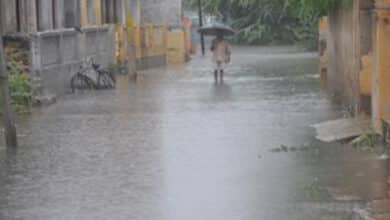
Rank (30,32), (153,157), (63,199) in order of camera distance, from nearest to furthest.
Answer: (63,199) → (153,157) → (30,32)

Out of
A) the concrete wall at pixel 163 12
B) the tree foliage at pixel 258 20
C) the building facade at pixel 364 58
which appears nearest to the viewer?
the building facade at pixel 364 58

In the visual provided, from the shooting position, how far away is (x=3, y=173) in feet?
45.8

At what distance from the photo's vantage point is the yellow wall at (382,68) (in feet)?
50.1

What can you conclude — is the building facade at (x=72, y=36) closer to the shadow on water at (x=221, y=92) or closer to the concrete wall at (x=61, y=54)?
the concrete wall at (x=61, y=54)

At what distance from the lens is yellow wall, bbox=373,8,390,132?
50.1 feet

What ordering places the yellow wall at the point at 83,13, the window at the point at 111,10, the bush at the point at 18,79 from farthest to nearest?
the window at the point at 111,10, the yellow wall at the point at 83,13, the bush at the point at 18,79

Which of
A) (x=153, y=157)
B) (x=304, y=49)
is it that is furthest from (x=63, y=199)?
(x=304, y=49)

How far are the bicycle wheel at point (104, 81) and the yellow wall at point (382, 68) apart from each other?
1532cm

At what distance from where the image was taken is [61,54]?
28469 mm

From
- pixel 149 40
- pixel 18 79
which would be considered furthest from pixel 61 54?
pixel 149 40

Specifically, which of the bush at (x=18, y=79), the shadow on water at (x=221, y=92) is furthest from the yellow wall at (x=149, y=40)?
the bush at (x=18, y=79)

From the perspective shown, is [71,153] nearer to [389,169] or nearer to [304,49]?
[389,169]

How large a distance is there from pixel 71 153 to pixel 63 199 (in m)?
4.12

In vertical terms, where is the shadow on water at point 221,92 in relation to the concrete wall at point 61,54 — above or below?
below
